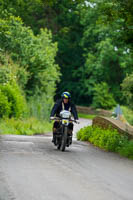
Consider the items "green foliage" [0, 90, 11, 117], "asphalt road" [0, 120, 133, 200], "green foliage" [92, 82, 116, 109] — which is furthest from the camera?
"green foliage" [92, 82, 116, 109]

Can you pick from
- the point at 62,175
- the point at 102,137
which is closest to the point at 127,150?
the point at 102,137

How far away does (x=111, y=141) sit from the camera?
52.9ft

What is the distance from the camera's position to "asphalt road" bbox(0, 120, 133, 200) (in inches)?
316

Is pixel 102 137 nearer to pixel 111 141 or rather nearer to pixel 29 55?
pixel 111 141

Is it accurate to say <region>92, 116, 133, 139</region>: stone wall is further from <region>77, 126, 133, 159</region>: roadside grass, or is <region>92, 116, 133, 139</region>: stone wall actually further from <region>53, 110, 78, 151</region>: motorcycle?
<region>53, 110, 78, 151</region>: motorcycle

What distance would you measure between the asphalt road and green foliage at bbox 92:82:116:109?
144ft

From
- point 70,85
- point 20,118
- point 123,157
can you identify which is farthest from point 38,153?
point 70,85

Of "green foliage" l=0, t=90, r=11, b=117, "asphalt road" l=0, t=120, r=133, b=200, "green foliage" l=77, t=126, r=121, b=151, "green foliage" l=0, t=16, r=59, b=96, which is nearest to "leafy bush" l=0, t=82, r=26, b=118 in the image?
"green foliage" l=0, t=90, r=11, b=117

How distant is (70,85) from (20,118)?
38647 mm

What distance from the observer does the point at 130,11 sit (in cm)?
1573

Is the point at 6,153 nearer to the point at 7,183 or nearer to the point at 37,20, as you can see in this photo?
the point at 7,183

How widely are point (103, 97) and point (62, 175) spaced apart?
4913 centimetres

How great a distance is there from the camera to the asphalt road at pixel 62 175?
8.03 meters

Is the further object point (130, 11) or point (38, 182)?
point (130, 11)
